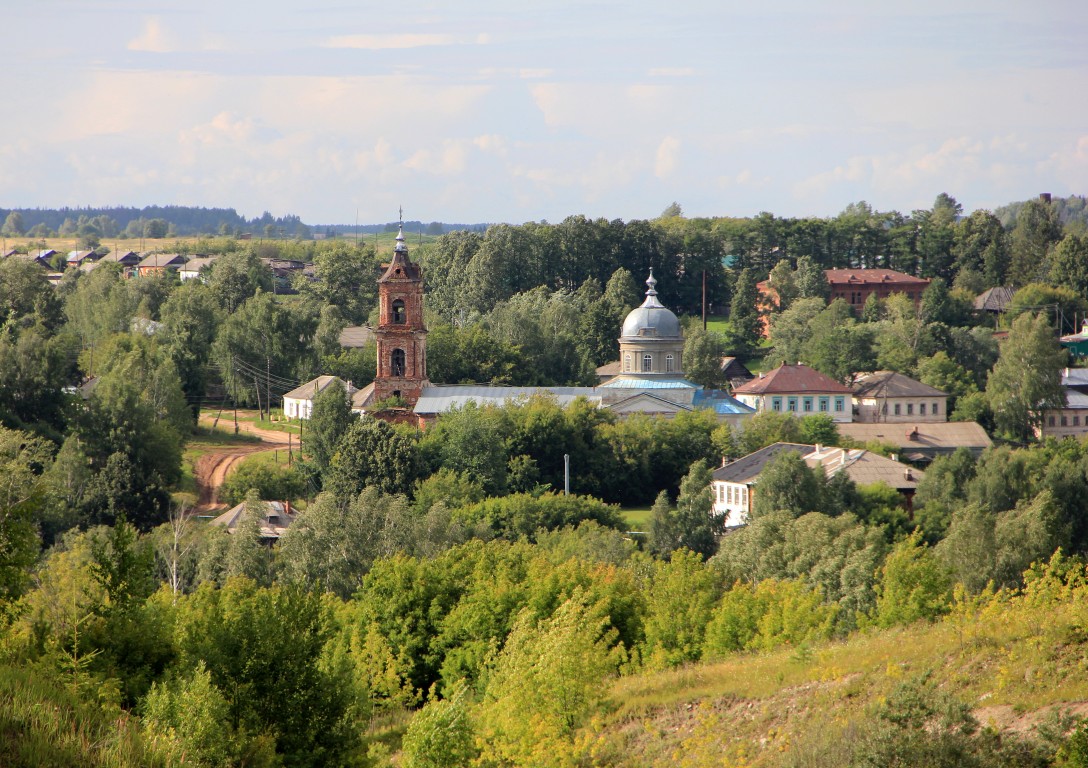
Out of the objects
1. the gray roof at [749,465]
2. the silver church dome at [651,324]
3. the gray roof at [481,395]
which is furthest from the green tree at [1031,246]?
the gray roof at [749,465]

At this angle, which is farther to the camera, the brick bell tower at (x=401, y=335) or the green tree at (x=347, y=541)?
the brick bell tower at (x=401, y=335)

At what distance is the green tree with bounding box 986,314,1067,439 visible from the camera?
8225 cm

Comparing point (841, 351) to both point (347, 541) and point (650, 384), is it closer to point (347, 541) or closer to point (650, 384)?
point (650, 384)

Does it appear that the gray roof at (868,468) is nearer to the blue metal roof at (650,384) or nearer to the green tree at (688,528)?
the green tree at (688,528)

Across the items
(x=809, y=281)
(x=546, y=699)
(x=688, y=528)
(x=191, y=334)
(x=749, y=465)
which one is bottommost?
(x=688, y=528)

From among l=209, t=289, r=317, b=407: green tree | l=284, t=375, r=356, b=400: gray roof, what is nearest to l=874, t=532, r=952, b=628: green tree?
l=284, t=375, r=356, b=400: gray roof

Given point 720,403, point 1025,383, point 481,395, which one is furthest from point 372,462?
point 1025,383

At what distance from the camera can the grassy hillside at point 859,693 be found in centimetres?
1962

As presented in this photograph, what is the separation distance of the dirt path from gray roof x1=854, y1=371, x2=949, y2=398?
2829cm

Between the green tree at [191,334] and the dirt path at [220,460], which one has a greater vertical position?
the green tree at [191,334]

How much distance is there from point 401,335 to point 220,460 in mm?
8876

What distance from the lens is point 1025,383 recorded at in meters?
82.3

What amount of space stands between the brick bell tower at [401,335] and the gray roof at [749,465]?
44.1 feet

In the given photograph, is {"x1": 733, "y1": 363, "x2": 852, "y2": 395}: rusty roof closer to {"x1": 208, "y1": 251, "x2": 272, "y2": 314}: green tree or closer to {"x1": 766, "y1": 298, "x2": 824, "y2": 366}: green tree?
{"x1": 766, "y1": 298, "x2": 824, "y2": 366}: green tree
